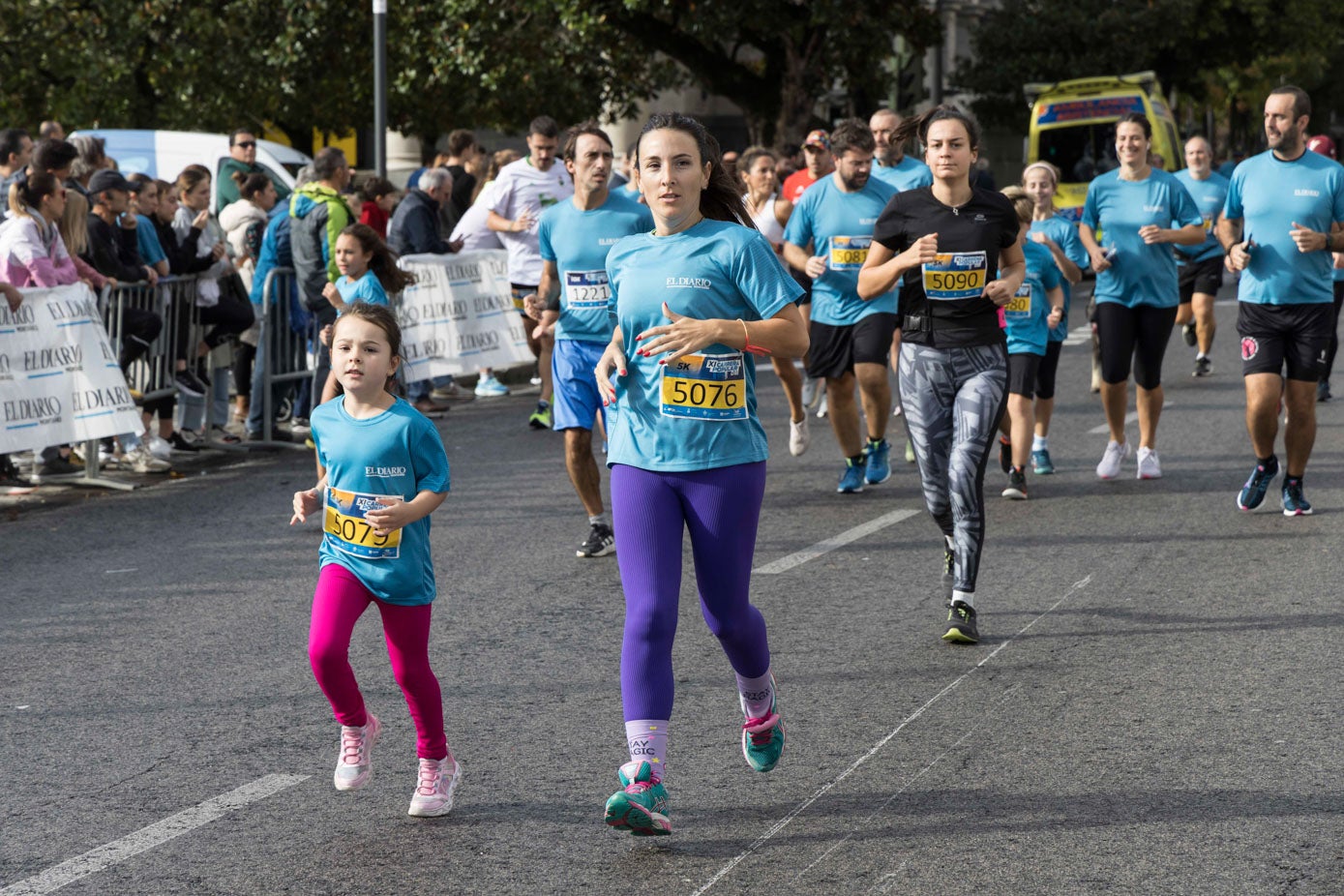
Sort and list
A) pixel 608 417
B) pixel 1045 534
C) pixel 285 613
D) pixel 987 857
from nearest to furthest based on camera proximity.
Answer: pixel 987 857
pixel 608 417
pixel 285 613
pixel 1045 534

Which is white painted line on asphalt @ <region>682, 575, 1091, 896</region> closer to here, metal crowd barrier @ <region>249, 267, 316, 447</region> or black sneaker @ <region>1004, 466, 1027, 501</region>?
black sneaker @ <region>1004, 466, 1027, 501</region>

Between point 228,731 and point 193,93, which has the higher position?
point 193,93

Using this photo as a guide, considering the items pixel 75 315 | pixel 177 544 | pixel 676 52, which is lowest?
pixel 177 544

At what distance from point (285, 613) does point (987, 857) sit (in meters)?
3.78

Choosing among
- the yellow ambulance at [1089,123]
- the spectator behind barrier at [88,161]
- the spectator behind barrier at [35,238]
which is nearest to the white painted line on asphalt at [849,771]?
the spectator behind barrier at [35,238]

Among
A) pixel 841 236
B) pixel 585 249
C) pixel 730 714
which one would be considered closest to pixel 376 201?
pixel 841 236

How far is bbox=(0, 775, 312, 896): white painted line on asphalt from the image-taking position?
4488mm

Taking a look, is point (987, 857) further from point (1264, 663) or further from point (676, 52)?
point (676, 52)

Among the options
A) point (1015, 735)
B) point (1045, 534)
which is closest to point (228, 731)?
point (1015, 735)

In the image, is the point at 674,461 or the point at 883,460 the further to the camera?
the point at 883,460

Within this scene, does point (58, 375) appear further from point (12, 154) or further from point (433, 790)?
point (433, 790)

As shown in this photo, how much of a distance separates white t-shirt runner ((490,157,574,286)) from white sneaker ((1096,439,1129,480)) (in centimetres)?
466

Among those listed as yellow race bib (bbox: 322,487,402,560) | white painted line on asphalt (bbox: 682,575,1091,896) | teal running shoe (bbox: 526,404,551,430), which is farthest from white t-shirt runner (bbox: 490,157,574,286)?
yellow race bib (bbox: 322,487,402,560)

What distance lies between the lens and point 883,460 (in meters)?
10.5
